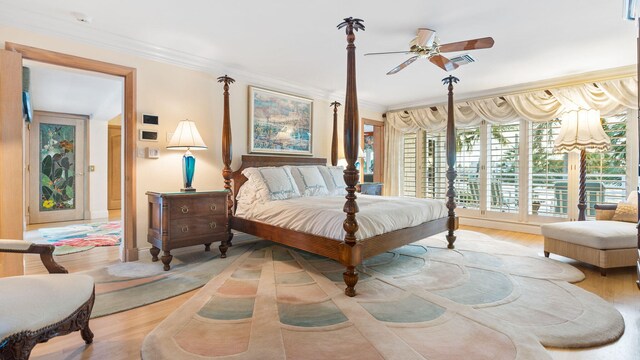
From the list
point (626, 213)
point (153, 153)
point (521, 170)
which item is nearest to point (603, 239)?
point (626, 213)

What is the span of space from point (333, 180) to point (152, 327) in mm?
3094

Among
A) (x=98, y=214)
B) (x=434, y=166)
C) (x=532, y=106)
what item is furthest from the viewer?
(x=98, y=214)

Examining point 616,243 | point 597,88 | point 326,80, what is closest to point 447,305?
point 616,243

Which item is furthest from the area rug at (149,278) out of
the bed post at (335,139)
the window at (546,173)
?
the window at (546,173)

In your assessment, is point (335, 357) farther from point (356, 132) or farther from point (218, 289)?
point (356, 132)

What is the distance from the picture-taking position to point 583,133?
4082mm

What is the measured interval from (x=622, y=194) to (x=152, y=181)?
6200 millimetres

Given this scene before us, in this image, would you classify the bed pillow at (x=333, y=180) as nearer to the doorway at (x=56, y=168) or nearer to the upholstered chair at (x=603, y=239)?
the upholstered chair at (x=603, y=239)

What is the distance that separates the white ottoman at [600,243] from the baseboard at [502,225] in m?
1.60

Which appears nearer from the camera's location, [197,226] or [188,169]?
[197,226]

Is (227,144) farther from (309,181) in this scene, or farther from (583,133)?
(583,133)

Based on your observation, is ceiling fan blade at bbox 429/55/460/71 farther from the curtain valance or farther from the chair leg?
the chair leg

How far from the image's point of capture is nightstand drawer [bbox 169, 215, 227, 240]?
3254 millimetres

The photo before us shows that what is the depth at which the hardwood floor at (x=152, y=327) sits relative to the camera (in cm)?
176
